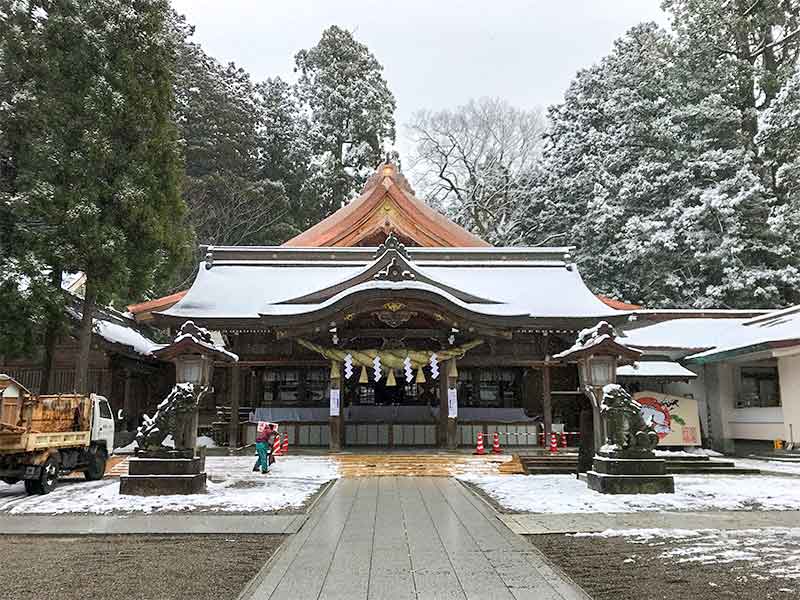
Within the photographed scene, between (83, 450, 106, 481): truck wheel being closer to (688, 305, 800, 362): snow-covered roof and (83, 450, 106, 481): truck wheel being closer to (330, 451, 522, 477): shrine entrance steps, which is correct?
(330, 451, 522, 477): shrine entrance steps

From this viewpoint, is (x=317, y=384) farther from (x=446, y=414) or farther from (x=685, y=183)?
(x=685, y=183)

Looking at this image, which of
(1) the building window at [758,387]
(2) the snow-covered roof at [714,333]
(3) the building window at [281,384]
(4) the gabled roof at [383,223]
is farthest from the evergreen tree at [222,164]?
(1) the building window at [758,387]

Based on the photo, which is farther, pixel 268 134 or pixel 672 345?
pixel 268 134

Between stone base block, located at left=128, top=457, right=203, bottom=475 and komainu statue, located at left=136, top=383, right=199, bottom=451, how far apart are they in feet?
0.76

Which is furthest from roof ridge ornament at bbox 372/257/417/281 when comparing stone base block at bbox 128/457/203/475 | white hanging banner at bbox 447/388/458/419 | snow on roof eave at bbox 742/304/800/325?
snow on roof eave at bbox 742/304/800/325

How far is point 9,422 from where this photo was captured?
9.77 meters

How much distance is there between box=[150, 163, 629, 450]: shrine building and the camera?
15.9m

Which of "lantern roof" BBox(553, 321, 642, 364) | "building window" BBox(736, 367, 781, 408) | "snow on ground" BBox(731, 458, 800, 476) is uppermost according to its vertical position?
"lantern roof" BBox(553, 321, 642, 364)

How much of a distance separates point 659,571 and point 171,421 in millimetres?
7727

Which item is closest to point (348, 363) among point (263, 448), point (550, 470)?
point (263, 448)

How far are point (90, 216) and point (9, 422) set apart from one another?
22.2 ft

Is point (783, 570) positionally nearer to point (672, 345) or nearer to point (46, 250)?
point (672, 345)

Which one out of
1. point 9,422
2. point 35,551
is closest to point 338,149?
point 9,422

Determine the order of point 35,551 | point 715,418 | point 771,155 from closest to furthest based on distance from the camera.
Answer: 1. point 35,551
2. point 715,418
3. point 771,155
